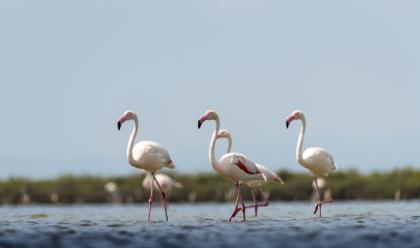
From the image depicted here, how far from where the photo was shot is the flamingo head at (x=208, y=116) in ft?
58.2

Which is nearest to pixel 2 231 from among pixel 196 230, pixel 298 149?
pixel 196 230

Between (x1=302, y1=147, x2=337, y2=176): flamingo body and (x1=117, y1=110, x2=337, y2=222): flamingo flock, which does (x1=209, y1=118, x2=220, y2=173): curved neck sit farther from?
(x1=302, y1=147, x2=337, y2=176): flamingo body

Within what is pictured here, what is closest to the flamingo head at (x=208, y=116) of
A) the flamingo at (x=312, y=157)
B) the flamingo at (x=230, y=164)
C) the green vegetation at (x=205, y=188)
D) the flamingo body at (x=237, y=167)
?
the flamingo at (x=230, y=164)

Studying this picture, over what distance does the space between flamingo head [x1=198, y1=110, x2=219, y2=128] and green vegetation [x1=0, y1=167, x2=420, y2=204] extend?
50.7 ft

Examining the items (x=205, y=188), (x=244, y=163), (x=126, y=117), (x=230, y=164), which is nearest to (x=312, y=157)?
(x=244, y=163)

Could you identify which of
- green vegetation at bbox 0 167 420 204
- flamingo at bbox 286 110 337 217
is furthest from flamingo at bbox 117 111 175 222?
green vegetation at bbox 0 167 420 204

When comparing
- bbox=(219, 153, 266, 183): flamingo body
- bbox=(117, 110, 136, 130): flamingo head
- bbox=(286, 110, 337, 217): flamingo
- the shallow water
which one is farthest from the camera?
bbox=(286, 110, 337, 217): flamingo

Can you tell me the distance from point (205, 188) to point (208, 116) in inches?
686

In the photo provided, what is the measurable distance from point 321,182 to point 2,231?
1844 centimetres

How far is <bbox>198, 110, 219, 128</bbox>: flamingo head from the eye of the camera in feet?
58.2

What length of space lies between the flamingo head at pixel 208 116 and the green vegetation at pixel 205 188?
15.5 metres

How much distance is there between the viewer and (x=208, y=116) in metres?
18.1

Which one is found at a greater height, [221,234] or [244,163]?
[244,163]

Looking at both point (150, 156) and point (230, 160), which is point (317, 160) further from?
point (150, 156)
